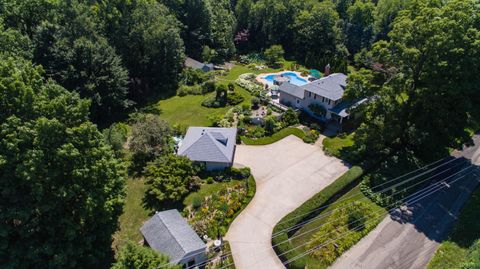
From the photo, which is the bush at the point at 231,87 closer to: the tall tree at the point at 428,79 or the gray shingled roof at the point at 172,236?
the tall tree at the point at 428,79

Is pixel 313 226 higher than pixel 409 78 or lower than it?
lower

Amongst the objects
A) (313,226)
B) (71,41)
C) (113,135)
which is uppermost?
(71,41)

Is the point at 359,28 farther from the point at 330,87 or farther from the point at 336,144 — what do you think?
the point at 336,144

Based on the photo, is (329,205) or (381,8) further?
(381,8)

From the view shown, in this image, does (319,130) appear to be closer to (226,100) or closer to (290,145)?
(290,145)

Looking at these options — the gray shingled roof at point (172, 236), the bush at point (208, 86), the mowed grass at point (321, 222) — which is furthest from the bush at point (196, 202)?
the bush at point (208, 86)

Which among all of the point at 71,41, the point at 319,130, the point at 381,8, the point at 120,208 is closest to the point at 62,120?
the point at 120,208
